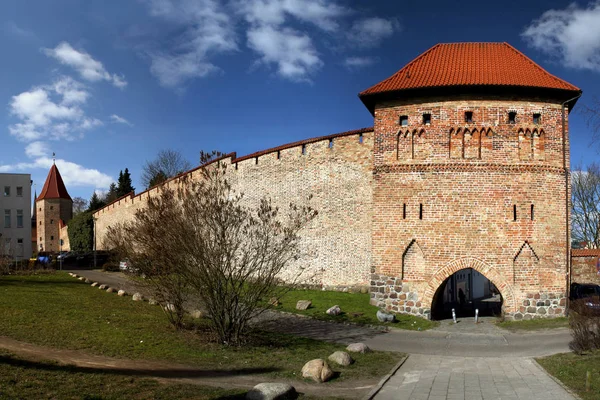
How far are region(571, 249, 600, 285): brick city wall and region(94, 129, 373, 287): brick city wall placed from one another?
329 inches

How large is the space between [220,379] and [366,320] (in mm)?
7403

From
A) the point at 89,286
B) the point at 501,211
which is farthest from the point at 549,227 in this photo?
the point at 89,286

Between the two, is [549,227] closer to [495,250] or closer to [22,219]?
[495,250]

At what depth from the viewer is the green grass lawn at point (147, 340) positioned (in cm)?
920

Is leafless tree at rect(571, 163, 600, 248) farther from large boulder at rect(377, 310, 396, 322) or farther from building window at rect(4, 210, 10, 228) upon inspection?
building window at rect(4, 210, 10, 228)

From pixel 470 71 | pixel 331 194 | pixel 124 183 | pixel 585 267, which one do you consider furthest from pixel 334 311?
pixel 124 183

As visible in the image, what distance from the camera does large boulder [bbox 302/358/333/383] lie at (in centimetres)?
834

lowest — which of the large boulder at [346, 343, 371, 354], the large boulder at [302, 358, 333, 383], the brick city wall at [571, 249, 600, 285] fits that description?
the large boulder at [346, 343, 371, 354]

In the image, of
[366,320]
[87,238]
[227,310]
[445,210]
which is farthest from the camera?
[87,238]

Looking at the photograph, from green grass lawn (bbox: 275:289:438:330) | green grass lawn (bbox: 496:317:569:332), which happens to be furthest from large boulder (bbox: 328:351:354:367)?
green grass lawn (bbox: 496:317:569:332)

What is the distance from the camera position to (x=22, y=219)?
1550 inches

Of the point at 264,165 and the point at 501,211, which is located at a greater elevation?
the point at 264,165

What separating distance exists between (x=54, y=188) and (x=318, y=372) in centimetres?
6051

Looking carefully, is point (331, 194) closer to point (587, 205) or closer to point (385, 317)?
point (385, 317)
